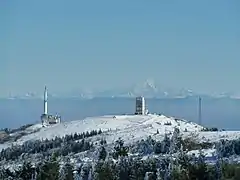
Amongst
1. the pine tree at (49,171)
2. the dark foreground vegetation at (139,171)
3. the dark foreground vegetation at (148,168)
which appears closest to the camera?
the dark foreground vegetation at (139,171)

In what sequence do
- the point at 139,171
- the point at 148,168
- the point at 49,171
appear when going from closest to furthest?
the point at 139,171
the point at 49,171
the point at 148,168

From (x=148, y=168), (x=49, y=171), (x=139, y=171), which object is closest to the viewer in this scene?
(x=139, y=171)

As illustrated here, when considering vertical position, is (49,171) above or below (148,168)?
below

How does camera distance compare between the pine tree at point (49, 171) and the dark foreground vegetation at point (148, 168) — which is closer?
the dark foreground vegetation at point (148, 168)

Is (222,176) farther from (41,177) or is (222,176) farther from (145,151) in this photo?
(145,151)

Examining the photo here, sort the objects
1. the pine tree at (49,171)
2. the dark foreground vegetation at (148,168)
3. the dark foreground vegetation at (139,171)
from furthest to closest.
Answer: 1. the pine tree at (49,171)
2. the dark foreground vegetation at (148,168)
3. the dark foreground vegetation at (139,171)

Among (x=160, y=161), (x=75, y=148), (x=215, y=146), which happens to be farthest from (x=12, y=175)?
(x=75, y=148)

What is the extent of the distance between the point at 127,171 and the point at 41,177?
44.0 ft

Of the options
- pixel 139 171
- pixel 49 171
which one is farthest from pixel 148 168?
pixel 49 171

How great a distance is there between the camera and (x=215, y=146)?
135875mm

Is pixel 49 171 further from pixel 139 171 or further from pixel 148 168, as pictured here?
pixel 148 168

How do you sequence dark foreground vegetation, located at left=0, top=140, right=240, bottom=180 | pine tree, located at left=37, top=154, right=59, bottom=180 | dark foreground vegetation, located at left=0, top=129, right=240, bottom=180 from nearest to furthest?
dark foreground vegetation, located at left=0, top=140, right=240, bottom=180
dark foreground vegetation, located at left=0, top=129, right=240, bottom=180
pine tree, located at left=37, top=154, right=59, bottom=180

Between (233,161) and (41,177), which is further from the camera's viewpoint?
(233,161)

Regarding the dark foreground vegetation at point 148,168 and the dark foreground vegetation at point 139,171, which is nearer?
the dark foreground vegetation at point 139,171
